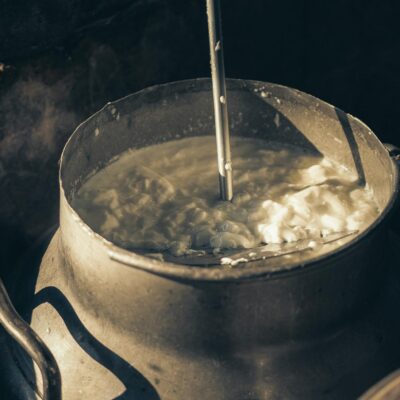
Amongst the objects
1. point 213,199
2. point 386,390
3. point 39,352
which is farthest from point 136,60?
point 386,390

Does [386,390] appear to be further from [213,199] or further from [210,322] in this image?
[213,199]

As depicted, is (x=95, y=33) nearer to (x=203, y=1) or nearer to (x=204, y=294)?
(x=203, y=1)

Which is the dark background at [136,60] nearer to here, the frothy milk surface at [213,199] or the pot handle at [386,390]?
the frothy milk surface at [213,199]

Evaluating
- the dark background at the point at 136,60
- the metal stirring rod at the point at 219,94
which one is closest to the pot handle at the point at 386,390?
the metal stirring rod at the point at 219,94

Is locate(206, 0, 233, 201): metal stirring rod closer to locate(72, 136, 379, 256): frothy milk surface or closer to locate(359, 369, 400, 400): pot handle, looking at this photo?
locate(72, 136, 379, 256): frothy milk surface

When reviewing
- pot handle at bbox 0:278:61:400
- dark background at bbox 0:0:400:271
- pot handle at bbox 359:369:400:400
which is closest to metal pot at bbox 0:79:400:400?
pot handle at bbox 0:278:61:400

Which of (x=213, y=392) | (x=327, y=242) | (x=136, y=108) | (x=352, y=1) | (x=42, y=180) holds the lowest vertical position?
(x=213, y=392)

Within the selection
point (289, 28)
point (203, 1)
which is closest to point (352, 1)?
point (289, 28)

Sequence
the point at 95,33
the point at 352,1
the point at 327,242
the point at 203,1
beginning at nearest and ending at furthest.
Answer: the point at 327,242 → the point at 95,33 → the point at 203,1 → the point at 352,1
